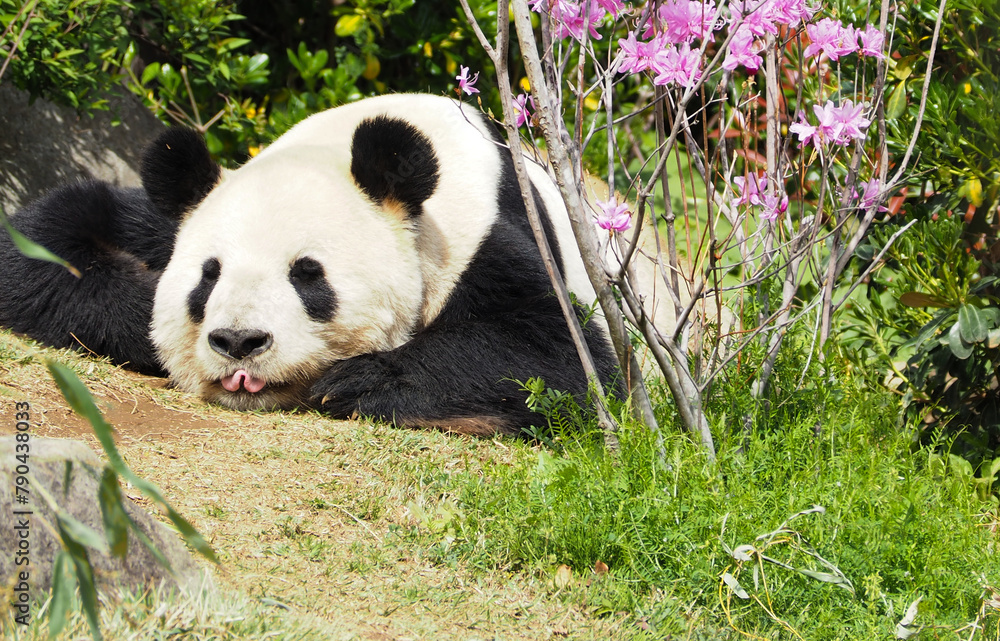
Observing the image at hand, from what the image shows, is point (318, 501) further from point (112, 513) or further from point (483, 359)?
point (112, 513)

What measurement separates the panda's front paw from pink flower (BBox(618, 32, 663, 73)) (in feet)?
5.12

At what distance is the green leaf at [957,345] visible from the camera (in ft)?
11.1

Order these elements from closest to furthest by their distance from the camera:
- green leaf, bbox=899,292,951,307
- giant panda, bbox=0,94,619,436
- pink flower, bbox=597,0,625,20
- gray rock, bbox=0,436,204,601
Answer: gray rock, bbox=0,436,204,601 → pink flower, bbox=597,0,625,20 → green leaf, bbox=899,292,951,307 → giant panda, bbox=0,94,619,436

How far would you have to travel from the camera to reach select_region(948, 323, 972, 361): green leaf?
11.1ft

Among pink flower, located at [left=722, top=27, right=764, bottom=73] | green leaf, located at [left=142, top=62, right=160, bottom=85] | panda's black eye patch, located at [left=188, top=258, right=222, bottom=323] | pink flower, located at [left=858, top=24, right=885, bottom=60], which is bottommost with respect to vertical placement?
panda's black eye patch, located at [left=188, top=258, right=222, bottom=323]

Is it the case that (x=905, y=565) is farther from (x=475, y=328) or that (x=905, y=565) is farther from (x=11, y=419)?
(x=11, y=419)

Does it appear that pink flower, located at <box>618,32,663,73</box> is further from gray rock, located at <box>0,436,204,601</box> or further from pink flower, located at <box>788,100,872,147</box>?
gray rock, located at <box>0,436,204,601</box>

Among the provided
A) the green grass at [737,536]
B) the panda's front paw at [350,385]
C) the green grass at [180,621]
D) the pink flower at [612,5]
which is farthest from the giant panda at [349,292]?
the green grass at [180,621]

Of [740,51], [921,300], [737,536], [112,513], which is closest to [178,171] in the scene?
[740,51]

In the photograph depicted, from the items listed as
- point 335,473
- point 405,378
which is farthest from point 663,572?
point 405,378

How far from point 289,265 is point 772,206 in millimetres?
1730

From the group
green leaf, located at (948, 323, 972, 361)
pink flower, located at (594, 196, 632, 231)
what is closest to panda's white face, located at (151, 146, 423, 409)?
pink flower, located at (594, 196, 632, 231)

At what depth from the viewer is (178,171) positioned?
13.1 feet

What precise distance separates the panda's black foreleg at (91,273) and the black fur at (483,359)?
1.07 meters
